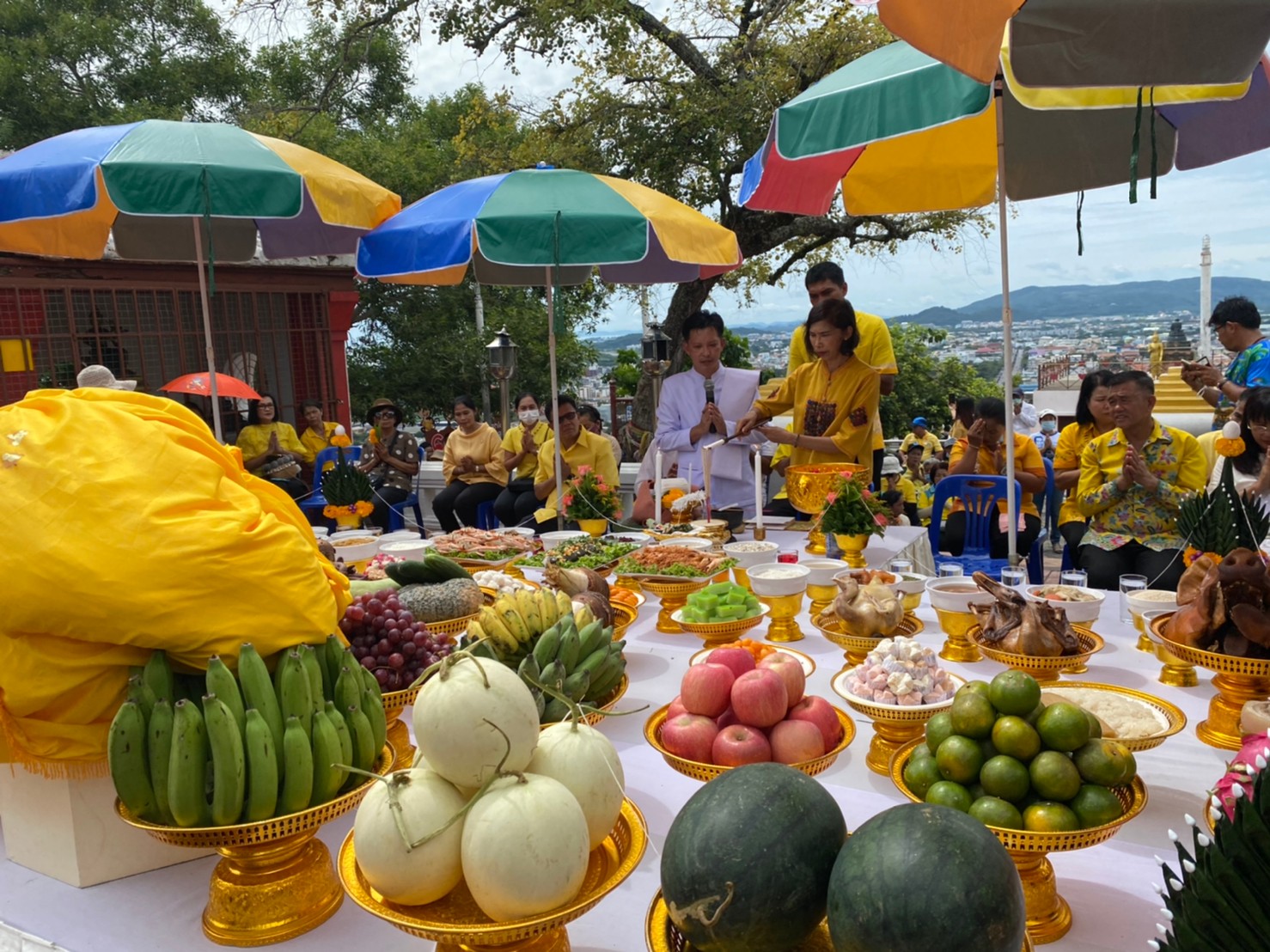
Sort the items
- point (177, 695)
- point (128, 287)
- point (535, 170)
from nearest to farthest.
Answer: point (177, 695), point (535, 170), point (128, 287)

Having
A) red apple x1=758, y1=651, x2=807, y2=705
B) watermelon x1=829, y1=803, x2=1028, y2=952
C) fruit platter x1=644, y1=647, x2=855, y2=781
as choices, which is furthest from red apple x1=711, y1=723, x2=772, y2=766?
watermelon x1=829, y1=803, x2=1028, y2=952

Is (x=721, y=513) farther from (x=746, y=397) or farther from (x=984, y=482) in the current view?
(x=984, y=482)

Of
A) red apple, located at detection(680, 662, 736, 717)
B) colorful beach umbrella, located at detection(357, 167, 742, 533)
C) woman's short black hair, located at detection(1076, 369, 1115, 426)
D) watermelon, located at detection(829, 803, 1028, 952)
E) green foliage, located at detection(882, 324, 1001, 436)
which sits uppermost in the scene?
colorful beach umbrella, located at detection(357, 167, 742, 533)

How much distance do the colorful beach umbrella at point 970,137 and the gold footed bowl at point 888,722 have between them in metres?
1.77

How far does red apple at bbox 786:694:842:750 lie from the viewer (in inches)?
71.4

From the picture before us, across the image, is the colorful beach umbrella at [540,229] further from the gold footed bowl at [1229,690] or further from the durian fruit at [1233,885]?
the durian fruit at [1233,885]

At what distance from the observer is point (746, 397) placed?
205 inches

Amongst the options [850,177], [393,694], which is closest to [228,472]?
[393,694]

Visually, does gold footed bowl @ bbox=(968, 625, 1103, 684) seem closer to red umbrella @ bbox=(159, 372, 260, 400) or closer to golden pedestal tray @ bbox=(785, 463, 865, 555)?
golden pedestal tray @ bbox=(785, 463, 865, 555)

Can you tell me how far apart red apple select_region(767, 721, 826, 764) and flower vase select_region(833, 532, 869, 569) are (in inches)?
78.8

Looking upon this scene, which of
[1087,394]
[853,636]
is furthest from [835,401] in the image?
[853,636]

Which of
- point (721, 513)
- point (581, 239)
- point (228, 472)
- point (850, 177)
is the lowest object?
point (721, 513)

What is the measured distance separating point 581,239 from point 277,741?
123 inches

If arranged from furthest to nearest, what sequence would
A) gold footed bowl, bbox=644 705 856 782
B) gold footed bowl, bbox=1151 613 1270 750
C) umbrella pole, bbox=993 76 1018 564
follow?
umbrella pole, bbox=993 76 1018 564, gold footed bowl, bbox=1151 613 1270 750, gold footed bowl, bbox=644 705 856 782
